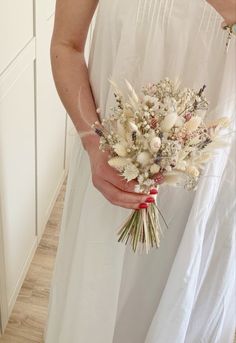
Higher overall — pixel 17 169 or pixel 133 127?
pixel 133 127

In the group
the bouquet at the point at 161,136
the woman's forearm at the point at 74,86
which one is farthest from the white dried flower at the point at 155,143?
the woman's forearm at the point at 74,86

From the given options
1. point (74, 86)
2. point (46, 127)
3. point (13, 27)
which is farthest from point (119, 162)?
point (46, 127)

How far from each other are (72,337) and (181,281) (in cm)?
40

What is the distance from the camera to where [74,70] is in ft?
2.67

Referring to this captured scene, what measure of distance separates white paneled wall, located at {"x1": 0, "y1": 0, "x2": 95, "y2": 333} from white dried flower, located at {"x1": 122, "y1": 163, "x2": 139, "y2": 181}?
0.59 metres

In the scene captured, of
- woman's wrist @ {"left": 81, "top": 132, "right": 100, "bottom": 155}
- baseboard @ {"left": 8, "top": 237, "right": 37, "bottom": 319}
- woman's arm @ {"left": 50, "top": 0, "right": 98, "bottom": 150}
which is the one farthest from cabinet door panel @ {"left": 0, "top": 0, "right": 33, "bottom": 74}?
baseboard @ {"left": 8, "top": 237, "right": 37, "bottom": 319}

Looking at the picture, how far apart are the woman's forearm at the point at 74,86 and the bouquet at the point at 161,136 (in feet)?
0.42

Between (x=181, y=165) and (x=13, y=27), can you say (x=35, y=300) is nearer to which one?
(x=13, y=27)

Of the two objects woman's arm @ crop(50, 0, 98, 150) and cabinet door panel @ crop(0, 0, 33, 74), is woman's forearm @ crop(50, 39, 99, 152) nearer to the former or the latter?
woman's arm @ crop(50, 0, 98, 150)

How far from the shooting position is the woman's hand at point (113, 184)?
27.3 inches

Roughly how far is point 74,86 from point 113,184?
8.6 inches

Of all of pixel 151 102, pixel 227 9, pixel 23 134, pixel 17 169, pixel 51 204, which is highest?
pixel 227 9

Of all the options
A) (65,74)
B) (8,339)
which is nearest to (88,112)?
(65,74)

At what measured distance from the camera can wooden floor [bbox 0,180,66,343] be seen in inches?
58.0
